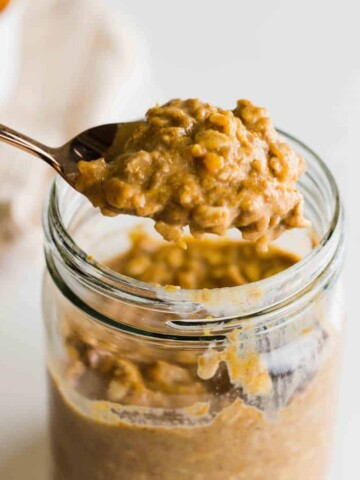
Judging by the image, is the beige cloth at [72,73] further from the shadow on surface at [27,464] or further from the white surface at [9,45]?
the shadow on surface at [27,464]

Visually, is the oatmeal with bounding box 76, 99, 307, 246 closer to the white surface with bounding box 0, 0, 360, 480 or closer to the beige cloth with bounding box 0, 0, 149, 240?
the white surface with bounding box 0, 0, 360, 480

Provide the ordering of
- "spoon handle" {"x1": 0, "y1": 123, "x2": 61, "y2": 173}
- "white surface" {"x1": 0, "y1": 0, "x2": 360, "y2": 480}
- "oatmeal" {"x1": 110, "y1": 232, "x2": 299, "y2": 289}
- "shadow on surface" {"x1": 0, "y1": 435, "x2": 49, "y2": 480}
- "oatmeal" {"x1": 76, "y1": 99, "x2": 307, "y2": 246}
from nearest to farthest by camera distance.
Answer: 1. "oatmeal" {"x1": 76, "y1": 99, "x2": 307, "y2": 246}
2. "spoon handle" {"x1": 0, "y1": 123, "x2": 61, "y2": 173}
3. "oatmeal" {"x1": 110, "y1": 232, "x2": 299, "y2": 289}
4. "shadow on surface" {"x1": 0, "y1": 435, "x2": 49, "y2": 480}
5. "white surface" {"x1": 0, "y1": 0, "x2": 360, "y2": 480}

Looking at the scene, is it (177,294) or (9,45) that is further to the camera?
(9,45)

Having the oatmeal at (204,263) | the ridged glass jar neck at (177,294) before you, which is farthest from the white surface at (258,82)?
the ridged glass jar neck at (177,294)

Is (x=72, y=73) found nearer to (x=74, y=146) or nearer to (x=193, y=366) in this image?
(x=74, y=146)

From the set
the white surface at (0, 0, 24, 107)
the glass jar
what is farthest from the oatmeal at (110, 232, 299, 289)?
the white surface at (0, 0, 24, 107)

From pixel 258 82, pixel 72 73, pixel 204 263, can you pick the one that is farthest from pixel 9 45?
pixel 204 263
